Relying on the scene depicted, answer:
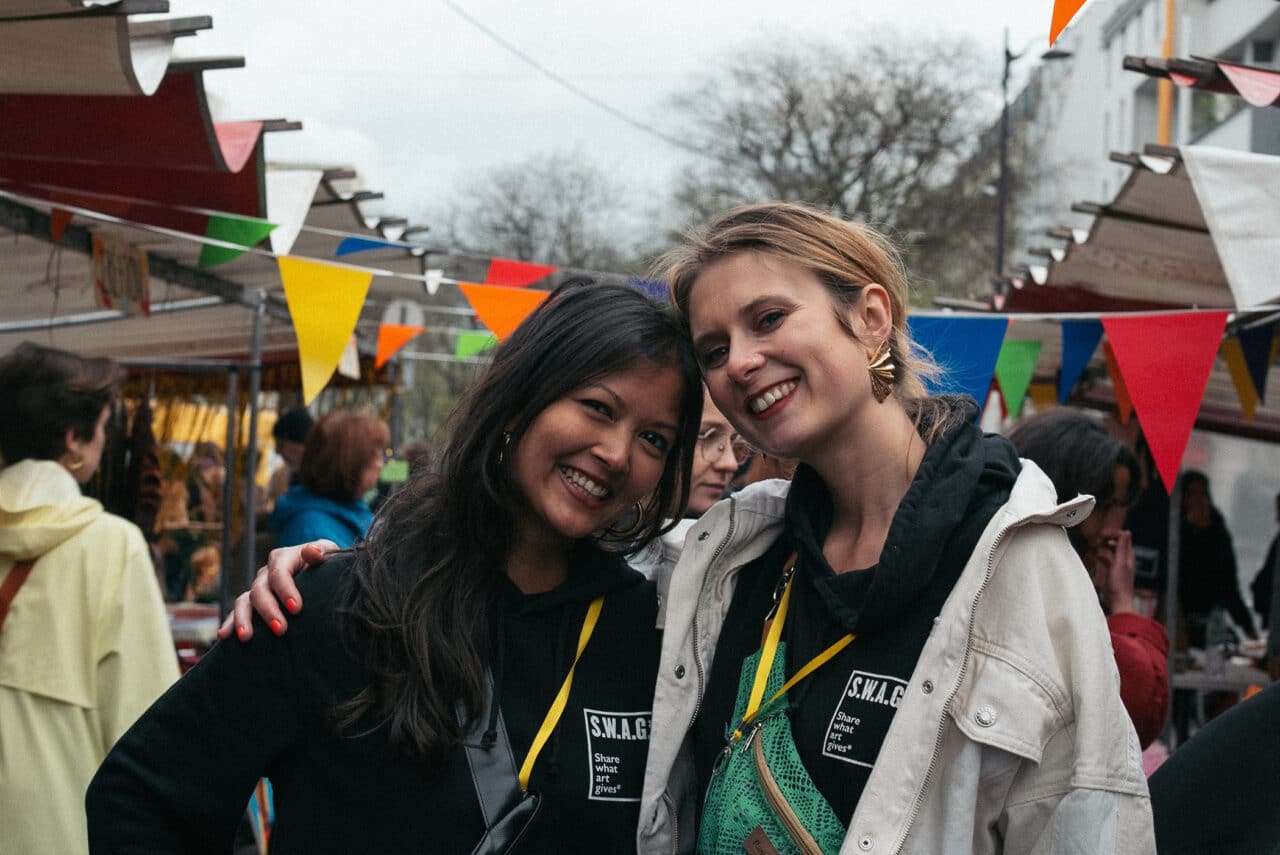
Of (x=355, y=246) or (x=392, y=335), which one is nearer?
(x=355, y=246)

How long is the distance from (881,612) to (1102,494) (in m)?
1.40

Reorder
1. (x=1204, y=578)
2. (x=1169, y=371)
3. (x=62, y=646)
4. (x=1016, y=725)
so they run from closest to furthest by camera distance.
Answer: (x=1016, y=725)
(x=62, y=646)
(x=1169, y=371)
(x=1204, y=578)

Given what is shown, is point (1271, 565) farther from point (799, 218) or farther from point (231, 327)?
point (799, 218)

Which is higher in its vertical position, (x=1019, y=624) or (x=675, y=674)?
(x=1019, y=624)

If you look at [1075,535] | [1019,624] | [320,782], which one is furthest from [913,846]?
[1075,535]

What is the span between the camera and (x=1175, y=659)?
7.76 meters

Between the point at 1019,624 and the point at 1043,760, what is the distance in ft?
0.66

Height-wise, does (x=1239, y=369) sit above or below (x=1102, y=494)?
below

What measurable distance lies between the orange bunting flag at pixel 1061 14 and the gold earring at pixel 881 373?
1.92ft

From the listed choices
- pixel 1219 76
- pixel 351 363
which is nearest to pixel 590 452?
pixel 1219 76

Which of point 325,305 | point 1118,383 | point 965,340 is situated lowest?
point 1118,383

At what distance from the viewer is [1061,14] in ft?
7.41

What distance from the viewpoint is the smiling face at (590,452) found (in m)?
2.25

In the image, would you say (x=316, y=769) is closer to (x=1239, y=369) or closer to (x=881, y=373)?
(x=881, y=373)
